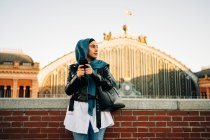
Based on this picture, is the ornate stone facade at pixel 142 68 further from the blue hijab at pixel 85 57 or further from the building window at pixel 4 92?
the blue hijab at pixel 85 57

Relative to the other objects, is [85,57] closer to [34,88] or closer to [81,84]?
A: [81,84]

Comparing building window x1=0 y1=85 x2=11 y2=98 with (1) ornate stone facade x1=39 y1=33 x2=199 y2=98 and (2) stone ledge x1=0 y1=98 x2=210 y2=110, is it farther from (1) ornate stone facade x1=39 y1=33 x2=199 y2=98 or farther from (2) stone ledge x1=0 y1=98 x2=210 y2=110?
(2) stone ledge x1=0 y1=98 x2=210 y2=110

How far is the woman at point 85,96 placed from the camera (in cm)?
285

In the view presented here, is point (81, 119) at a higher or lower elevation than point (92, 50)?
lower

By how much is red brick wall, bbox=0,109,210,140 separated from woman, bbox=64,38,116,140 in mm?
886

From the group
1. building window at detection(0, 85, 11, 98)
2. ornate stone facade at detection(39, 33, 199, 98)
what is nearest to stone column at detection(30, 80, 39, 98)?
building window at detection(0, 85, 11, 98)

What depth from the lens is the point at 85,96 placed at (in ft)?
9.61

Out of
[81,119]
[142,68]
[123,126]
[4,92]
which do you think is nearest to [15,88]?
[4,92]

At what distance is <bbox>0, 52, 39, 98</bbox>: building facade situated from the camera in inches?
1236

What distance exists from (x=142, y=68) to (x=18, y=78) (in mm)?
16448

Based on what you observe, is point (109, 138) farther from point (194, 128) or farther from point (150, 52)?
point (150, 52)

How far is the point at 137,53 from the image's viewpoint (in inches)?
1483

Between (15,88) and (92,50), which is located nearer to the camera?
(92,50)

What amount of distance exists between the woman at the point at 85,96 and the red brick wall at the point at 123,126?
0.89m
